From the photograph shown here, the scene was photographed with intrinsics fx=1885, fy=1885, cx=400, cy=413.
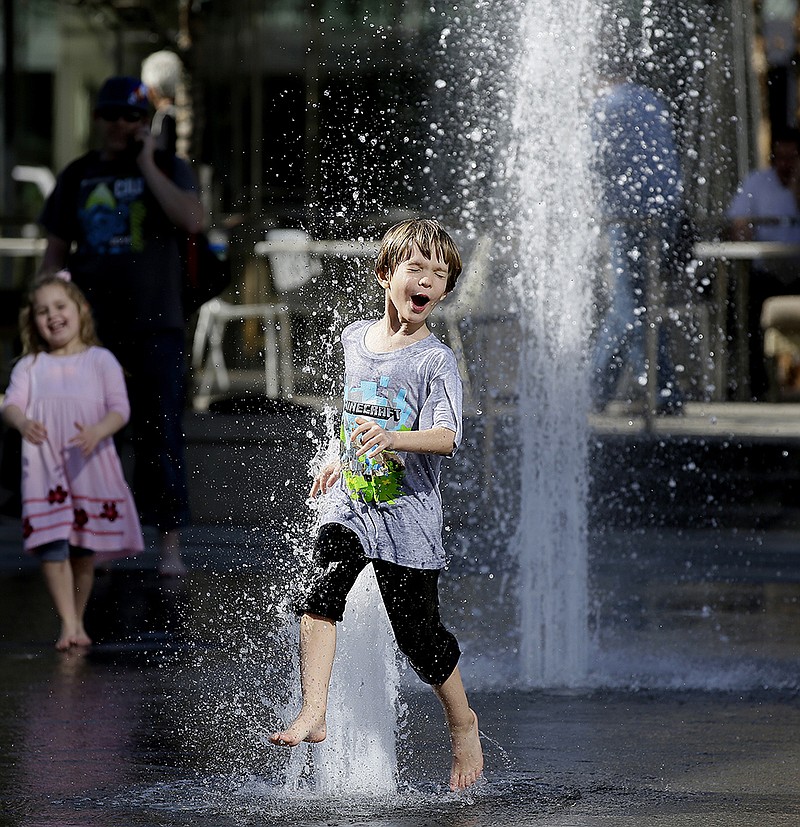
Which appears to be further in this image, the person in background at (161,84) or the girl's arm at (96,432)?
the person in background at (161,84)

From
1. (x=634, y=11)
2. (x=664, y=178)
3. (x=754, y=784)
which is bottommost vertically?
(x=754, y=784)

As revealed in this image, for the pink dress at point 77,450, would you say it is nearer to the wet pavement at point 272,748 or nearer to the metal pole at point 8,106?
the wet pavement at point 272,748

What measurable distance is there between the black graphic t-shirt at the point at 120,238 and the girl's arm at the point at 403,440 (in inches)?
143

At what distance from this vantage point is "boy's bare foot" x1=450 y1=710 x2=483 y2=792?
14.1ft

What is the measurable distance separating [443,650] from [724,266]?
26.8 feet

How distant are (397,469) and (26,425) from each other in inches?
105

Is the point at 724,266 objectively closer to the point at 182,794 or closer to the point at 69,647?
the point at 69,647

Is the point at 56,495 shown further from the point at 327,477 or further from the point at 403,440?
the point at 403,440

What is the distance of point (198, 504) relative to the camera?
29.9 feet

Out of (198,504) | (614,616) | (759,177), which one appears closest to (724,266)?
(759,177)

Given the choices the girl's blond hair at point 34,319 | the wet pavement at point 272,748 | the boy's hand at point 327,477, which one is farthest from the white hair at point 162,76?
the boy's hand at point 327,477

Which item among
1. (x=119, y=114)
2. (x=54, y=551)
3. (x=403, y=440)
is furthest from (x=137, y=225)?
(x=403, y=440)

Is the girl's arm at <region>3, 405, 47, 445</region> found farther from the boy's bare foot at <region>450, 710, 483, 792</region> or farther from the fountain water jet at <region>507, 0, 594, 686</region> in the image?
the boy's bare foot at <region>450, 710, 483, 792</region>

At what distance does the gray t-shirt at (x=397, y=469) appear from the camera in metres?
4.17
